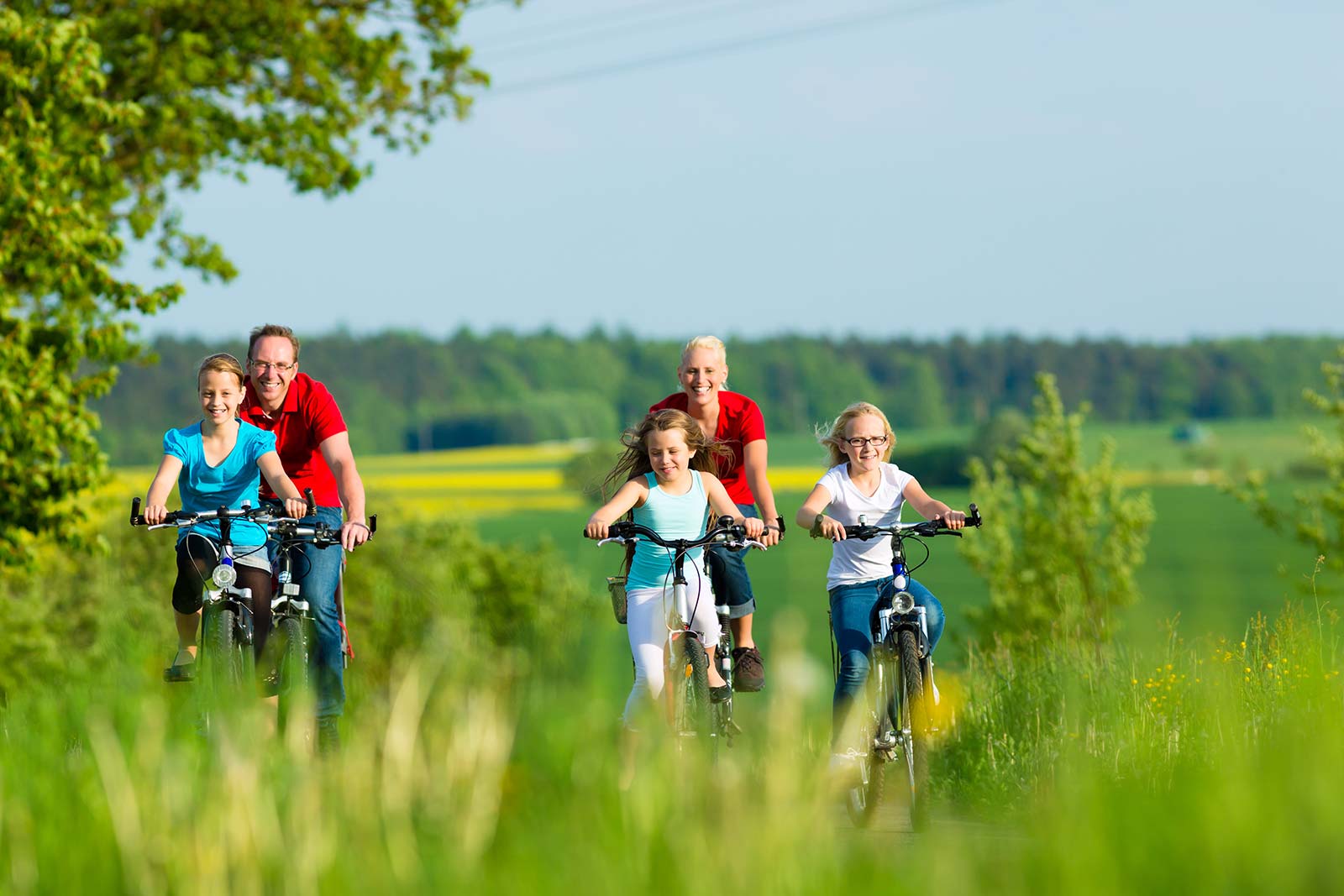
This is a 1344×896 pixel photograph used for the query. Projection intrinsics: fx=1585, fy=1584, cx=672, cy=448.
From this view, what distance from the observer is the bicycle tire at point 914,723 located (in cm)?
638

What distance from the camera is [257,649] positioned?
23.1 feet

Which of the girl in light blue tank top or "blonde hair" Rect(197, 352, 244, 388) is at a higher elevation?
"blonde hair" Rect(197, 352, 244, 388)

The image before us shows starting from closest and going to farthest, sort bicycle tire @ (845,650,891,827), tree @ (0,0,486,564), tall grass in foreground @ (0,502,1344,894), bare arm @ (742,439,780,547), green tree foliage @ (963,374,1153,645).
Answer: tall grass in foreground @ (0,502,1344,894)
bicycle tire @ (845,650,891,827)
bare arm @ (742,439,780,547)
tree @ (0,0,486,564)
green tree foliage @ (963,374,1153,645)

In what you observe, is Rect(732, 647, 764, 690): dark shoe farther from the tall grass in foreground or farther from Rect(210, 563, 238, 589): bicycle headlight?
the tall grass in foreground

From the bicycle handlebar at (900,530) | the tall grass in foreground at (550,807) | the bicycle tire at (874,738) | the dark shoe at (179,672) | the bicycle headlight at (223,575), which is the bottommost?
the bicycle tire at (874,738)

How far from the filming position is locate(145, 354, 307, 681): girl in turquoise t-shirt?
681 centimetres

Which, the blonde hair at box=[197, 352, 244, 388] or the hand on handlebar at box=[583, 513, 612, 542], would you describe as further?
the blonde hair at box=[197, 352, 244, 388]

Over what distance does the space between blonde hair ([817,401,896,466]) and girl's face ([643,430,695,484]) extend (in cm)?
64

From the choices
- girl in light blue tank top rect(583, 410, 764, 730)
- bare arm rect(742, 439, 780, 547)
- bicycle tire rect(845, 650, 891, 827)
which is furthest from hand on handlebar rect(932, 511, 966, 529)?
bare arm rect(742, 439, 780, 547)

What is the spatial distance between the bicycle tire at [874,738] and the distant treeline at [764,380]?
107 meters

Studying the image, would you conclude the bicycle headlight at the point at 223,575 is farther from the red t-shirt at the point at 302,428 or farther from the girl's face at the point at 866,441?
the girl's face at the point at 866,441

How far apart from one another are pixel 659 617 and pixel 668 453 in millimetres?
709

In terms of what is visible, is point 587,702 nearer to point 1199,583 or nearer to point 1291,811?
point 1291,811

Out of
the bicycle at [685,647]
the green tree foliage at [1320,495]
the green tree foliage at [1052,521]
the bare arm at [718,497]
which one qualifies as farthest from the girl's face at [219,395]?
the green tree foliage at [1052,521]
